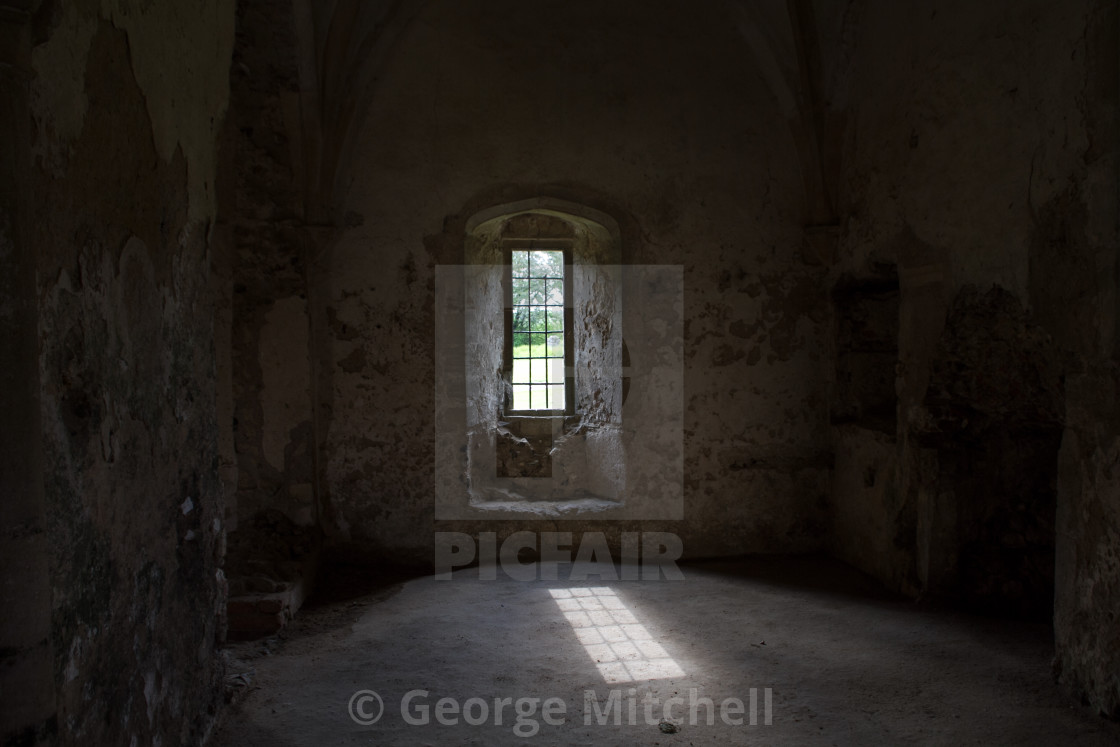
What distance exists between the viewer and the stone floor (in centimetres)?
304

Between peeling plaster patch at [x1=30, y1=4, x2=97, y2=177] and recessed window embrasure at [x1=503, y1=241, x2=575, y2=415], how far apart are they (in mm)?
4529

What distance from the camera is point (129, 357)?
224 cm

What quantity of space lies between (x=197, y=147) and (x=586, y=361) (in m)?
3.83

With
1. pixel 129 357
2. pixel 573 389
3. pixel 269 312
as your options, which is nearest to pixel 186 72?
pixel 129 357

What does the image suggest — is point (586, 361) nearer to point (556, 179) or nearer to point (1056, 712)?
point (556, 179)

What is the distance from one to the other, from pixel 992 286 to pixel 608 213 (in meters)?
2.66

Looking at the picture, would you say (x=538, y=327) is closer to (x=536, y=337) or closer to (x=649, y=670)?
(x=536, y=337)

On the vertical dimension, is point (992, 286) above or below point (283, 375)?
above

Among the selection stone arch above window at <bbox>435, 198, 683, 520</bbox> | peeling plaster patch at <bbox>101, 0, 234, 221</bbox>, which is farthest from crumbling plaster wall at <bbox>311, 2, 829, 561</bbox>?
peeling plaster patch at <bbox>101, 0, 234, 221</bbox>

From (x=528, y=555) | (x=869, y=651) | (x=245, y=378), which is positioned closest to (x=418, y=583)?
(x=528, y=555)

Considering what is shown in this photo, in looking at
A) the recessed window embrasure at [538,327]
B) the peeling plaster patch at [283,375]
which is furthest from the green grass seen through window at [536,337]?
the peeling plaster patch at [283,375]

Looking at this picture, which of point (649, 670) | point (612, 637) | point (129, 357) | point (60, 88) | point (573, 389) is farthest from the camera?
point (573, 389)

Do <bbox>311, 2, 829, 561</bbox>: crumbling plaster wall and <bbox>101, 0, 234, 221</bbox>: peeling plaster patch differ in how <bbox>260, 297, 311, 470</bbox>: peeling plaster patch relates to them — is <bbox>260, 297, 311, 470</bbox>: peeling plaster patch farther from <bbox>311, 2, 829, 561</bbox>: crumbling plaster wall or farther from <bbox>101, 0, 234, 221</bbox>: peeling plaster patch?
<bbox>101, 0, 234, 221</bbox>: peeling plaster patch

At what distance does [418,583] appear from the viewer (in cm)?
518
